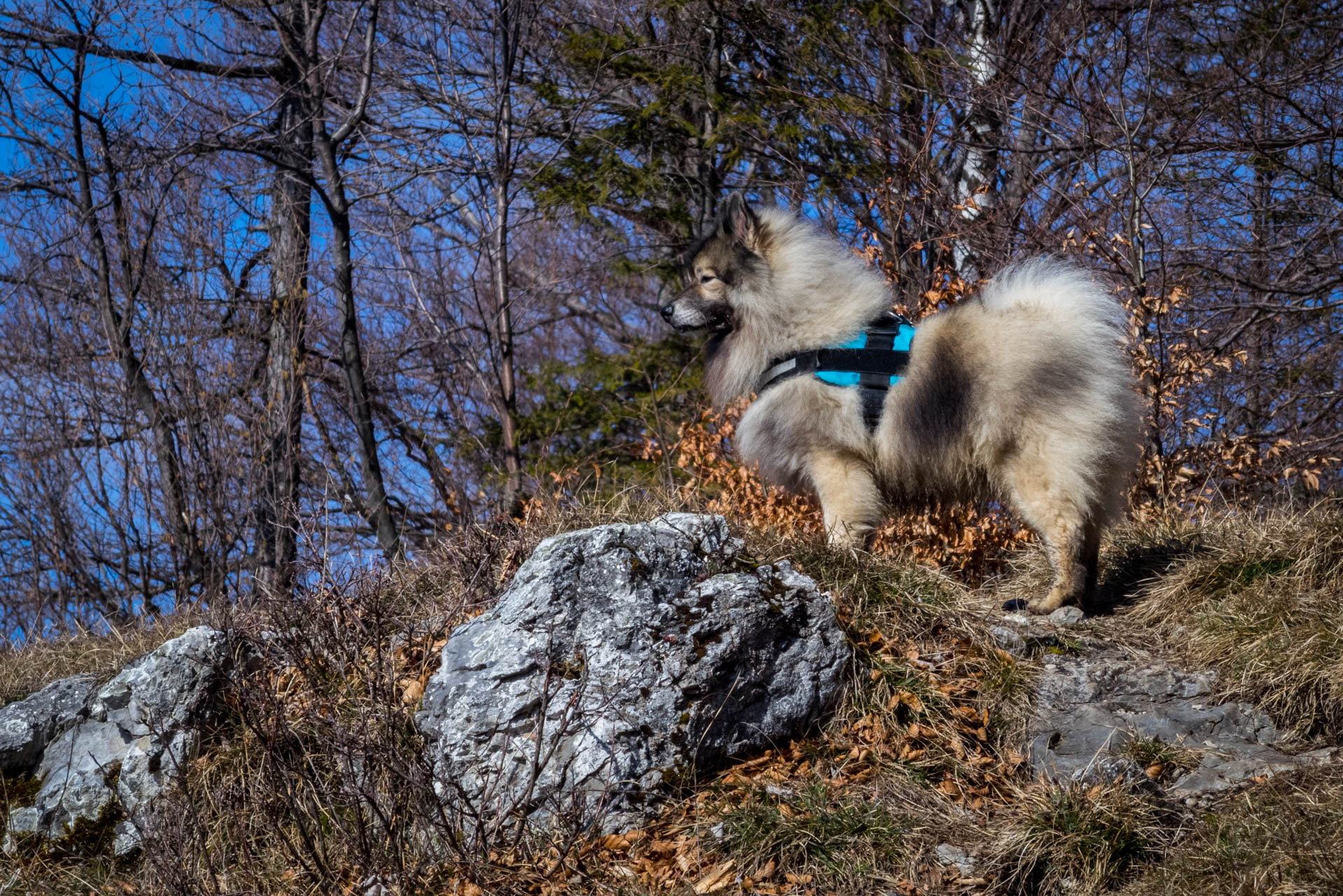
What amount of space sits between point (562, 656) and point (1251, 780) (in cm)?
257

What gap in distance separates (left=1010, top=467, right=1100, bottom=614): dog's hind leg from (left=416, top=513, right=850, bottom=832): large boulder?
125cm

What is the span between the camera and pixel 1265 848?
3.05 metres

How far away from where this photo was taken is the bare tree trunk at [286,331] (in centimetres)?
758

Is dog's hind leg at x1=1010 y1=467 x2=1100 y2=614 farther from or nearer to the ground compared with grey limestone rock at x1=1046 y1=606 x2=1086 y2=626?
farther from the ground

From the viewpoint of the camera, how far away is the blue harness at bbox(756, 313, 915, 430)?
4961 mm

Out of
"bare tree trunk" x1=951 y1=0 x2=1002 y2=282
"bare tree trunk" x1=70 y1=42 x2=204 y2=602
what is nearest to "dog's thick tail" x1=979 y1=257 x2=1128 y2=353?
"bare tree trunk" x1=951 y1=0 x2=1002 y2=282

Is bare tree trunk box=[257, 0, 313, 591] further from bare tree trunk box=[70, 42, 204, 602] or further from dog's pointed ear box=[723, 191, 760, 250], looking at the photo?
dog's pointed ear box=[723, 191, 760, 250]

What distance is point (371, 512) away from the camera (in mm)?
8586

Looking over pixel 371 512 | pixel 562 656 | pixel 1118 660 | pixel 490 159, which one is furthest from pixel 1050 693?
pixel 490 159

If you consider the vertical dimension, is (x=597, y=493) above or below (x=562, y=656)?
above

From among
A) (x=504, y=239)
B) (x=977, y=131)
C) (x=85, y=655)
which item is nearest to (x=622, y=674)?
(x=85, y=655)

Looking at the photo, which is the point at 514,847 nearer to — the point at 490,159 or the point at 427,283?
the point at 490,159

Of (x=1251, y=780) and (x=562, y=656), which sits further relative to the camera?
(x=562, y=656)

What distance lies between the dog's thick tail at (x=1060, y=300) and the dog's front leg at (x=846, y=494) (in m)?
1.05
